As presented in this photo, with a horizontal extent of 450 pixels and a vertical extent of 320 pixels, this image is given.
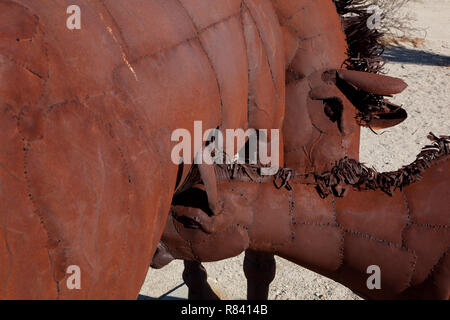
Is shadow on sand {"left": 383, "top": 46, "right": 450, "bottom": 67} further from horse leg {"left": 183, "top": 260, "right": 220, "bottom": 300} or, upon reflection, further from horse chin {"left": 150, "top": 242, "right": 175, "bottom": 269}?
horse chin {"left": 150, "top": 242, "right": 175, "bottom": 269}

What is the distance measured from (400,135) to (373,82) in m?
3.75

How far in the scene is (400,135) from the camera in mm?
6004

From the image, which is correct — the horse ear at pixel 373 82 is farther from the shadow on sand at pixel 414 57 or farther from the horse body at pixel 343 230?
the shadow on sand at pixel 414 57

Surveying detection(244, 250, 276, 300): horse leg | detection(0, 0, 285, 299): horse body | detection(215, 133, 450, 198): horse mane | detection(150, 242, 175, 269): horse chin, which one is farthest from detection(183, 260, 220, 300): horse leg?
detection(0, 0, 285, 299): horse body

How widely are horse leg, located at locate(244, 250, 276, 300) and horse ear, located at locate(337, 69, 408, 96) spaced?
4.19ft

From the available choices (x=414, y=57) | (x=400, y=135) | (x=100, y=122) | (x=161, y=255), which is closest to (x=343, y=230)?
(x=161, y=255)

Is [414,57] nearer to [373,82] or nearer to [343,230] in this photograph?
[373,82]

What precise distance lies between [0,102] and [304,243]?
4.31 feet

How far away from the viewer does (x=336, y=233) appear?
1958 millimetres

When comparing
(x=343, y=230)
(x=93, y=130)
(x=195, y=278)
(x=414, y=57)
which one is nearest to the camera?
(x=93, y=130)

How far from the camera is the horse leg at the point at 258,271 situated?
3172 millimetres

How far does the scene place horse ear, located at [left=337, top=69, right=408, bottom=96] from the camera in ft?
8.18
